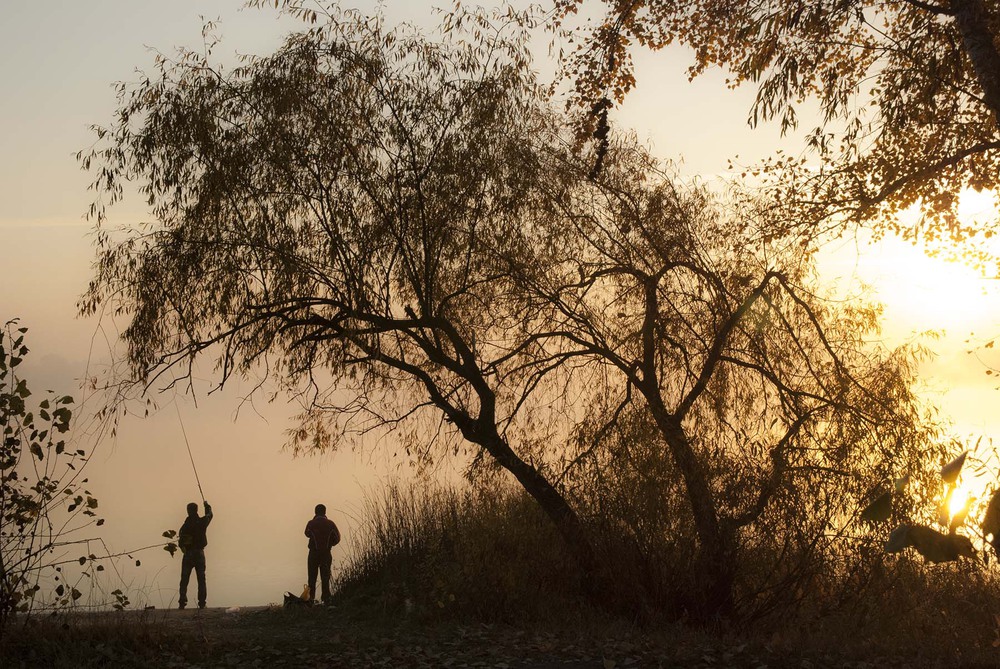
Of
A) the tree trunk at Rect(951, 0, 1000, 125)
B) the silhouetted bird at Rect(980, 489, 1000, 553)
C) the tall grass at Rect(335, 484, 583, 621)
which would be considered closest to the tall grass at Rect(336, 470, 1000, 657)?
the tall grass at Rect(335, 484, 583, 621)

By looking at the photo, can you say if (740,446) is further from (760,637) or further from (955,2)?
(955,2)

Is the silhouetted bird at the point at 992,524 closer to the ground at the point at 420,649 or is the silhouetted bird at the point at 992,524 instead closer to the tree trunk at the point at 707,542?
the ground at the point at 420,649

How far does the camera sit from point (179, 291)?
40.5 feet

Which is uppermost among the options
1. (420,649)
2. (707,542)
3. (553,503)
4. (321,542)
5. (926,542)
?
(321,542)

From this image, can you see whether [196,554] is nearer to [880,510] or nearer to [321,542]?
[321,542]

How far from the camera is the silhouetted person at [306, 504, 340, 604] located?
52.4 ft

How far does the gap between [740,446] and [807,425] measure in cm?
103

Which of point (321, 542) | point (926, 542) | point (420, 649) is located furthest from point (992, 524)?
point (321, 542)

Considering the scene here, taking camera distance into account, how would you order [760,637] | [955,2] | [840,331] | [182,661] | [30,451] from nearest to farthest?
[30,451], [182,661], [955,2], [760,637], [840,331]

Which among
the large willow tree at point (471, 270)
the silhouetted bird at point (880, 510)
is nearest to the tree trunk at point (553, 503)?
the large willow tree at point (471, 270)

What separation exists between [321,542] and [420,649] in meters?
5.85

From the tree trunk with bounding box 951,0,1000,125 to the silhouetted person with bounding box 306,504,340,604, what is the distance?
11.5m

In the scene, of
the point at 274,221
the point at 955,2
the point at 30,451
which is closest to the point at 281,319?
the point at 274,221

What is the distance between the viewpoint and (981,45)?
10406 mm
